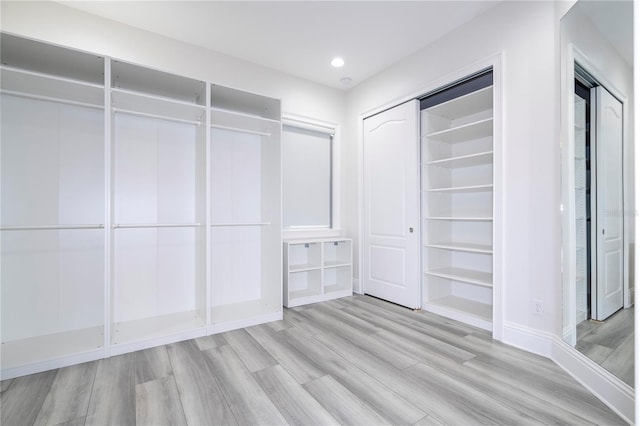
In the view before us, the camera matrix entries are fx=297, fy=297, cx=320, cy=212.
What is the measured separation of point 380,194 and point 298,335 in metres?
1.91

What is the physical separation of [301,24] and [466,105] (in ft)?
5.95

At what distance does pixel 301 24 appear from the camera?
109 inches

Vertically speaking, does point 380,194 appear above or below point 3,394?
above

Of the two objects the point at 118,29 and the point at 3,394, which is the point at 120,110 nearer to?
the point at 118,29

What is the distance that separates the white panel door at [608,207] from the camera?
5.15 ft

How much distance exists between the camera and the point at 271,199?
10.3 feet

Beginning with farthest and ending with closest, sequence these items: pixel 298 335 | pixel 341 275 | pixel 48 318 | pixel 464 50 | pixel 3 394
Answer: pixel 341 275 < pixel 464 50 < pixel 298 335 < pixel 48 318 < pixel 3 394

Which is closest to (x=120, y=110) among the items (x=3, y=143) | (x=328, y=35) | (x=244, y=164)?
(x=3, y=143)

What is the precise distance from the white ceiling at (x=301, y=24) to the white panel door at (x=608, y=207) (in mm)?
1476

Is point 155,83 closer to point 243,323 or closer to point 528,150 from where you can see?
point 243,323

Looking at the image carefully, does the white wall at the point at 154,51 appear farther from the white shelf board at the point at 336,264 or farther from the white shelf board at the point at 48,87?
the white shelf board at the point at 336,264

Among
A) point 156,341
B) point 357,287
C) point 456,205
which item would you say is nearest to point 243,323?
point 156,341

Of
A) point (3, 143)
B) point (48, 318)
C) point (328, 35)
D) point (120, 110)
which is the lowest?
point (48, 318)

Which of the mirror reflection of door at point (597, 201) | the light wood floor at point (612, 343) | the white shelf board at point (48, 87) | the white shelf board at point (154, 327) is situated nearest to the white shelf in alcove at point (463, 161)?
the mirror reflection of door at point (597, 201)
